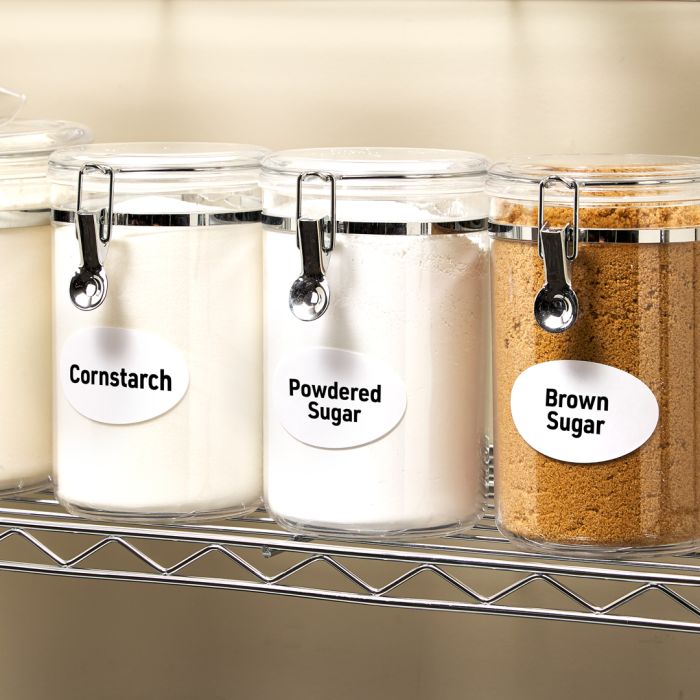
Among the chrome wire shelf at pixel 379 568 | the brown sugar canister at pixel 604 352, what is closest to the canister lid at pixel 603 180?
the brown sugar canister at pixel 604 352

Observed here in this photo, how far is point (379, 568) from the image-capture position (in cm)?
96

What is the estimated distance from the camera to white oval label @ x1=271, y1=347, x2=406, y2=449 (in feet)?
2.12

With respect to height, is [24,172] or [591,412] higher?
[24,172]

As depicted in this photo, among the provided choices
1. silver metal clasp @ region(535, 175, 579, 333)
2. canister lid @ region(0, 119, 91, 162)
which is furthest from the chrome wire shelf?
canister lid @ region(0, 119, 91, 162)

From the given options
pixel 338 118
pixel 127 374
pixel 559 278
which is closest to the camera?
pixel 559 278

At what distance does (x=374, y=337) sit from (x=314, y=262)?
6 centimetres

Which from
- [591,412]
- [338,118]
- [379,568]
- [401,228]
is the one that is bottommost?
[379,568]

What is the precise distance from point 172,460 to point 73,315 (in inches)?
4.5

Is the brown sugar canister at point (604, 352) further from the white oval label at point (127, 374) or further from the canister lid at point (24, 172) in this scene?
the canister lid at point (24, 172)

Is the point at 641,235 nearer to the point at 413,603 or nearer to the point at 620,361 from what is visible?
the point at 620,361

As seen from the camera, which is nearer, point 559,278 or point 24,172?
point 559,278

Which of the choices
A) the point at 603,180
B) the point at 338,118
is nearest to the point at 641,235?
the point at 603,180

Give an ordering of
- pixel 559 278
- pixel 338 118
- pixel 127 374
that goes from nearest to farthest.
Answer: pixel 559 278
pixel 127 374
pixel 338 118

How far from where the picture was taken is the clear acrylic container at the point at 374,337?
2.11ft
